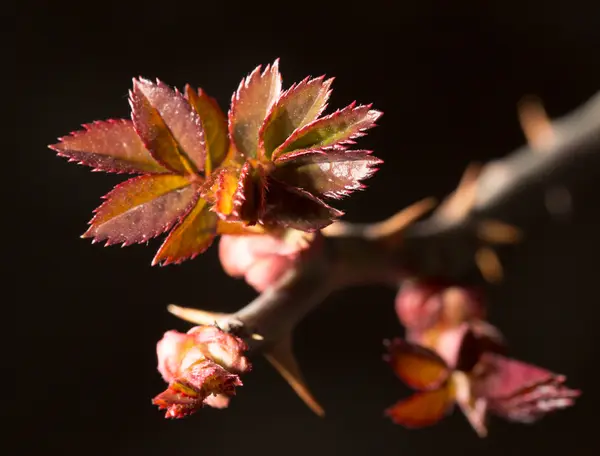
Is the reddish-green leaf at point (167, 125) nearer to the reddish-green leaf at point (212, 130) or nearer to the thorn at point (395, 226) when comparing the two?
the reddish-green leaf at point (212, 130)

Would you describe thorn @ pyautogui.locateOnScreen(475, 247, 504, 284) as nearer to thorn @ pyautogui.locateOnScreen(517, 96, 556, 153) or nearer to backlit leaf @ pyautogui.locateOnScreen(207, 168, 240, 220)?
thorn @ pyautogui.locateOnScreen(517, 96, 556, 153)

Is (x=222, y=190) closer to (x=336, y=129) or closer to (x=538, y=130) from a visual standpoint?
(x=336, y=129)

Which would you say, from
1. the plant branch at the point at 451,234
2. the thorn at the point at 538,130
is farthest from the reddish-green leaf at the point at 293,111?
the thorn at the point at 538,130

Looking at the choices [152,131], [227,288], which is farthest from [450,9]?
[152,131]

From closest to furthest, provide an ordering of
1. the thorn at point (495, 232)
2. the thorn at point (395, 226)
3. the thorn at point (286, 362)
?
the thorn at point (286, 362) → the thorn at point (395, 226) → the thorn at point (495, 232)

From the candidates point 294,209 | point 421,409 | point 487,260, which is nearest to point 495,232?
point 487,260

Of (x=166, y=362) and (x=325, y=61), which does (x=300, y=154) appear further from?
(x=325, y=61)
